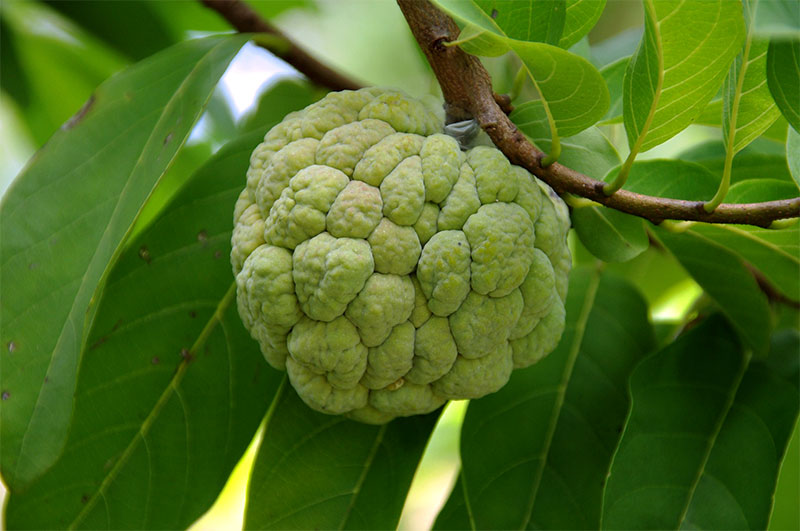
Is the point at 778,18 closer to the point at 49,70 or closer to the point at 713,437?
the point at 713,437

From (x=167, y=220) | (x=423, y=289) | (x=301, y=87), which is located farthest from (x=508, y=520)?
(x=301, y=87)

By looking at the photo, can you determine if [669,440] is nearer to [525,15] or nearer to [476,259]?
[476,259]

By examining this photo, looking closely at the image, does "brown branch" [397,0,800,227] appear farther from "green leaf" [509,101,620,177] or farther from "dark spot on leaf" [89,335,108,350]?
"dark spot on leaf" [89,335,108,350]

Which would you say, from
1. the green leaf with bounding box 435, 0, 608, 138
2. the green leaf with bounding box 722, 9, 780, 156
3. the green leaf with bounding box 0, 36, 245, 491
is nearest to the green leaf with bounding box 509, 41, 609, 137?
the green leaf with bounding box 435, 0, 608, 138

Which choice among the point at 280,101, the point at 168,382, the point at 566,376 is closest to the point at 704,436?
the point at 566,376

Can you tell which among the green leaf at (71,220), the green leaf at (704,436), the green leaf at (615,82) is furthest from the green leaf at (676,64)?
the green leaf at (71,220)

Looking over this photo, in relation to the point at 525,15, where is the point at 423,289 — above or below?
below

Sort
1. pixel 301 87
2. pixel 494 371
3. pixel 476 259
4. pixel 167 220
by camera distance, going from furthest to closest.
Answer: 1. pixel 301 87
2. pixel 167 220
3. pixel 494 371
4. pixel 476 259

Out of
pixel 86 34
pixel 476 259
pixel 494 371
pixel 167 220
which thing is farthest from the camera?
pixel 86 34
